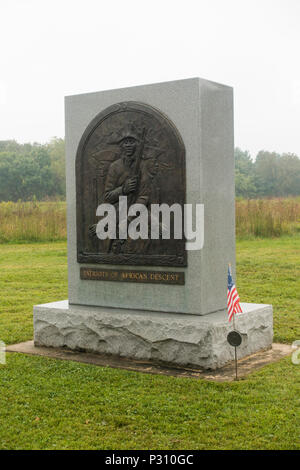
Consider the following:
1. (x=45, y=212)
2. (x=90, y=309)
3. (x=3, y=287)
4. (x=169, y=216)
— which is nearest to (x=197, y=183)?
(x=169, y=216)

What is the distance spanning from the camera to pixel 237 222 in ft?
56.1

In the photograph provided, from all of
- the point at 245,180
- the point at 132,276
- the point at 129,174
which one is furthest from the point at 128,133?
the point at 245,180

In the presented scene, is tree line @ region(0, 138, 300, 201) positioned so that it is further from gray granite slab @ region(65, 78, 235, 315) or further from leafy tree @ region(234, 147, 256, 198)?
gray granite slab @ region(65, 78, 235, 315)

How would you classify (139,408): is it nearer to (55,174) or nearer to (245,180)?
(55,174)

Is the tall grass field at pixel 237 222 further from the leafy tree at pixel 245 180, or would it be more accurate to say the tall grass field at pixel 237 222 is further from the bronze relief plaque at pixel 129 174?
the leafy tree at pixel 245 180

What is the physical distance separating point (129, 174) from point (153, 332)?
1.87 meters

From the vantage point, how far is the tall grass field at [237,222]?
17.0 metres

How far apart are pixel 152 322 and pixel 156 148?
6.49 feet

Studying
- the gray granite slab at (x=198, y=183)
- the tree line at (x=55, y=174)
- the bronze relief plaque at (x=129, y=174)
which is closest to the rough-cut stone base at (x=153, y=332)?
the gray granite slab at (x=198, y=183)

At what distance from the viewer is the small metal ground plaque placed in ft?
22.4

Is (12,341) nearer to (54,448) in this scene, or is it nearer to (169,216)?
(169,216)

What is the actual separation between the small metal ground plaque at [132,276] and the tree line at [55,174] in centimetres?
3381

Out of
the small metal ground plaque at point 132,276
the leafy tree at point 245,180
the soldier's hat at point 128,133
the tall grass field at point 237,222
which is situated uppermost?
the leafy tree at point 245,180

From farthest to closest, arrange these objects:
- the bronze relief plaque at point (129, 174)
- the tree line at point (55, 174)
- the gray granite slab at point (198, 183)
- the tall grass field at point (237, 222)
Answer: the tree line at point (55, 174) → the tall grass field at point (237, 222) → the bronze relief plaque at point (129, 174) → the gray granite slab at point (198, 183)
